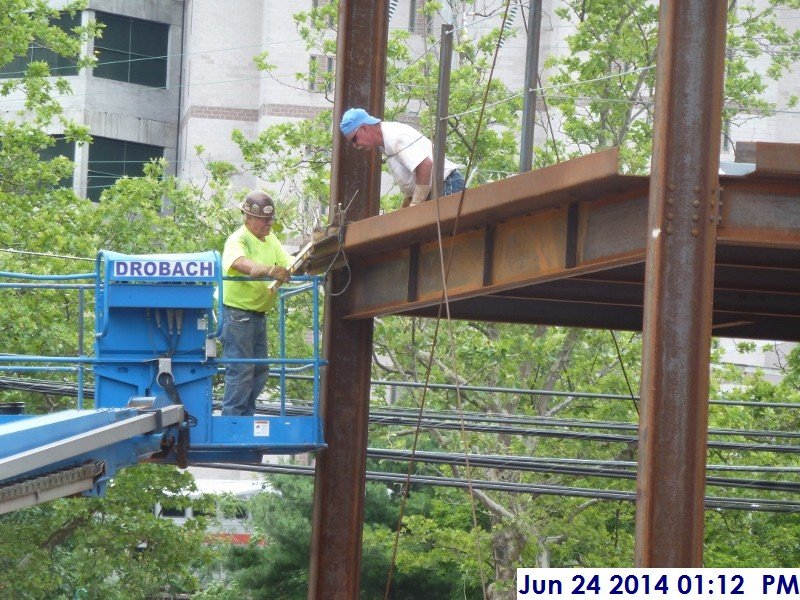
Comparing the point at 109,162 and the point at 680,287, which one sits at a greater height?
the point at 109,162

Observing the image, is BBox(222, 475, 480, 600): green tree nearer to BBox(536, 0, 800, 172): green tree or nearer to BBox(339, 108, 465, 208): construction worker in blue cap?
BBox(536, 0, 800, 172): green tree

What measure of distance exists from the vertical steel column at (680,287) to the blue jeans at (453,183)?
356 centimetres

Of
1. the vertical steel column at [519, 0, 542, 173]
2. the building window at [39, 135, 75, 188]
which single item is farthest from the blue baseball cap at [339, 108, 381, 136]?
the building window at [39, 135, 75, 188]

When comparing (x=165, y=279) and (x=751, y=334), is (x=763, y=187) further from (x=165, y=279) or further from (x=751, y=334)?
(x=751, y=334)

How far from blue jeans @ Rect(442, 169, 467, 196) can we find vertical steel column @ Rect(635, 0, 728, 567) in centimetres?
356

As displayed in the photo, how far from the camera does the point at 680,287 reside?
334 inches

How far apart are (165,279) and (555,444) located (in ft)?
58.2

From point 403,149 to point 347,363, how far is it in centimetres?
246

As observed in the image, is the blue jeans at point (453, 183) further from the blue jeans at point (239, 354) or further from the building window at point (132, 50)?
the building window at point (132, 50)

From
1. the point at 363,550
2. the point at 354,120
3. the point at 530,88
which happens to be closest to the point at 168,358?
the point at 354,120

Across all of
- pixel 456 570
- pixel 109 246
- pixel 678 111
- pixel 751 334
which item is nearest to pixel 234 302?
pixel 678 111

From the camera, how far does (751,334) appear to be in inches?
613

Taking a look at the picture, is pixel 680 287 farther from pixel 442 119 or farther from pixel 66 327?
pixel 66 327

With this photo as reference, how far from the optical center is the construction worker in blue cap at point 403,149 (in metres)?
11.5
